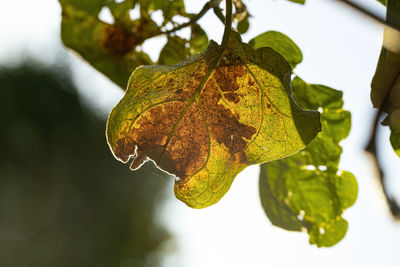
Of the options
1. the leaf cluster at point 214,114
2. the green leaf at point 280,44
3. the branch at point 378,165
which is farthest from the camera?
the green leaf at point 280,44

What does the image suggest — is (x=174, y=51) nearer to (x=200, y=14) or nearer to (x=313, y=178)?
(x=200, y=14)

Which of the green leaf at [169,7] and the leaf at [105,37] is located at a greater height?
the green leaf at [169,7]

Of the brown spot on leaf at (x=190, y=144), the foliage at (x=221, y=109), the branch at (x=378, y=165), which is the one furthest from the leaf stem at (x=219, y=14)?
the branch at (x=378, y=165)

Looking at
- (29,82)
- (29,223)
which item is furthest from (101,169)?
(29,82)

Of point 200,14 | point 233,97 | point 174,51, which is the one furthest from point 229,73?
point 174,51

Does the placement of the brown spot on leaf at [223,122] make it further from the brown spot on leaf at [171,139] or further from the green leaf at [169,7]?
the green leaf at [169,7]

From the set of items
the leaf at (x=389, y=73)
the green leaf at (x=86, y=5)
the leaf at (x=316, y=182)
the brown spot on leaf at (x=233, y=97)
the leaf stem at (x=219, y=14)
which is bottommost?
the leaf at (x=316, y=182)

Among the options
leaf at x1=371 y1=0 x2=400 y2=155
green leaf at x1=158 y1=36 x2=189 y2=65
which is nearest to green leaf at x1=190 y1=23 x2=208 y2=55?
green leaf at x1=158 y1=36 x2=189 y2=65
